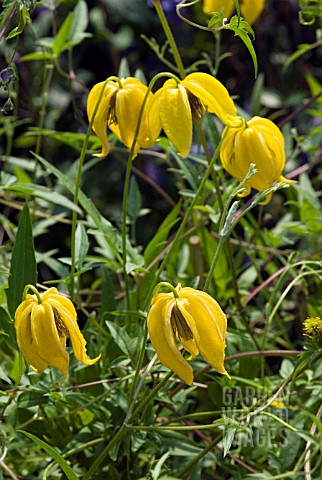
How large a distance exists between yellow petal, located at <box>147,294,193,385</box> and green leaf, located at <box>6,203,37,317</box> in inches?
Result: 7.7

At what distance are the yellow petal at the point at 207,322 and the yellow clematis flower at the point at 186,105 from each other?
16 cm

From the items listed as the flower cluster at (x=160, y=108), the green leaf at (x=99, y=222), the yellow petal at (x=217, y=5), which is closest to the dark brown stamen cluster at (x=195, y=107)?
the flower cluster at (x=160, y=108)

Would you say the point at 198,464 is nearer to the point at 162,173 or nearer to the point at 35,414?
the point at 35,414

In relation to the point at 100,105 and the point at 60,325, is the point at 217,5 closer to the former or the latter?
the point at 100,105

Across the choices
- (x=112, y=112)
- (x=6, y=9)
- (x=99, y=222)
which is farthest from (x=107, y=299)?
(x=6, y=9)

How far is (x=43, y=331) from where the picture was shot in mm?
771

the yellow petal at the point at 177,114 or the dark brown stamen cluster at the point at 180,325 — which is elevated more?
the yellow petal at the point at 177,114

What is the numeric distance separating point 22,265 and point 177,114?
8.7 inches

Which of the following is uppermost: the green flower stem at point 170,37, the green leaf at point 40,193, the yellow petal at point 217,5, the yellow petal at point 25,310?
the green flower stem at point 170,37

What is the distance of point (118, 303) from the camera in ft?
4.00

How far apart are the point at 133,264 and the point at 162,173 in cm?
109

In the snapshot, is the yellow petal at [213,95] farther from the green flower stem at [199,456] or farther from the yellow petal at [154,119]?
the green flower stem at [199,456]

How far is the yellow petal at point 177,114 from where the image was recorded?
2.77 ft

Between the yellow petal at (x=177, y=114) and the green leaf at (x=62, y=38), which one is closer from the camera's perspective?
the yellow petal at (x=177, y=114)
